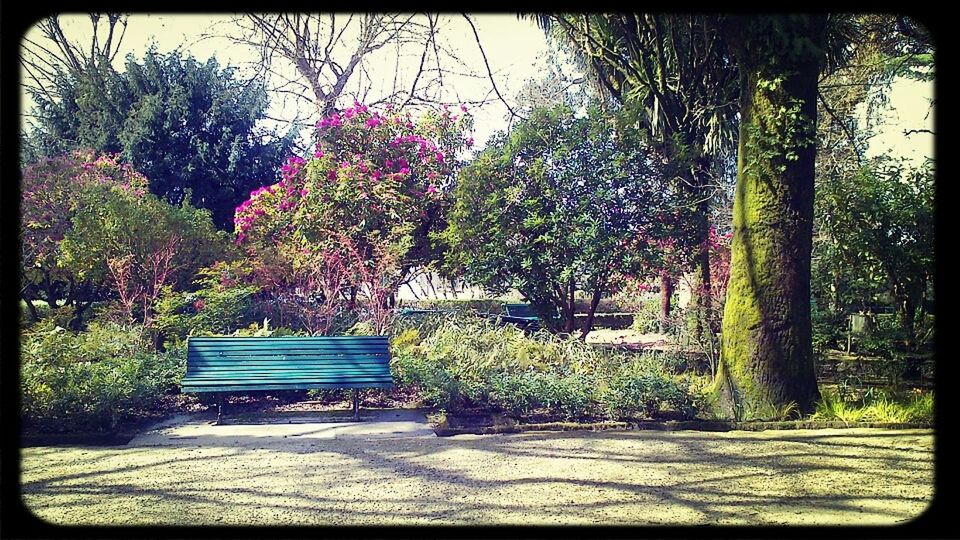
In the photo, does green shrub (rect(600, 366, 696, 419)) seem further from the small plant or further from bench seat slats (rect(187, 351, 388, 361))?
bench seat slats (rect(187, 351, 388, 361))

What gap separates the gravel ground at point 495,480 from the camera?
502 cm

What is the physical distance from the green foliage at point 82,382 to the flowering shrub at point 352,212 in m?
3.14

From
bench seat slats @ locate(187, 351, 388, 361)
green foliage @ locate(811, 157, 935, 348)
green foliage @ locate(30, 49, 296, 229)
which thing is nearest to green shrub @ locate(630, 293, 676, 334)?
green foliage @ locate(811, 157, 935, 348)

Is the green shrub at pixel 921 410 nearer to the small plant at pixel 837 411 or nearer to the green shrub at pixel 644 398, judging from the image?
the small plant at pixel 837 411

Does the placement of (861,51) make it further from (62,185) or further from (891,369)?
(62,185)

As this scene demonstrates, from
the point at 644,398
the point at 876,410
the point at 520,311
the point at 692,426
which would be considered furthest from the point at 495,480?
the point at 520,311

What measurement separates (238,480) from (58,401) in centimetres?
253

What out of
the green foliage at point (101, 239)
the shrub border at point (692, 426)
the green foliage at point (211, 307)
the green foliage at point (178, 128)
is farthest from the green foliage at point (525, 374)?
the green foliage at point (178, 128)

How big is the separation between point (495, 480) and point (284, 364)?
137 inches

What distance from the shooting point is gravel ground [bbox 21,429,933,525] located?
197 inches

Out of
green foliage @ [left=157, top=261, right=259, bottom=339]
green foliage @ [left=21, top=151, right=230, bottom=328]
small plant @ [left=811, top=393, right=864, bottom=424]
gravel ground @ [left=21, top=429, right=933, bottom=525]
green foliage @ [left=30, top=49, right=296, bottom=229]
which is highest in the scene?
green foliage @ [left=30, top=49, right=296, bottom=229]

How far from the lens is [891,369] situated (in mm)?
10359

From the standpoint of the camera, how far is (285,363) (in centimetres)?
848

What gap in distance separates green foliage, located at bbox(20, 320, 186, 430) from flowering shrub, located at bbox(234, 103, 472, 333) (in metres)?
3.14
